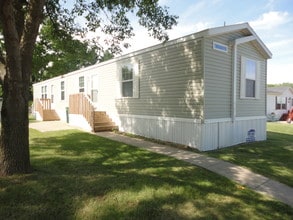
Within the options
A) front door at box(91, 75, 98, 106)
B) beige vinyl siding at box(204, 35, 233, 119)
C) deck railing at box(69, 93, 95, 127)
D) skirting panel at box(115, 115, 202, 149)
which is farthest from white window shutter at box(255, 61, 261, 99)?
A: front door at box(91, 75, 98, 106)

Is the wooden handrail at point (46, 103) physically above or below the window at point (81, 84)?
below

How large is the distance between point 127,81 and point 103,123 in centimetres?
226

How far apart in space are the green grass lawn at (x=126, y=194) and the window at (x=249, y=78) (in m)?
4.99

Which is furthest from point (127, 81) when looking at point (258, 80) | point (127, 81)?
point (258, 80)

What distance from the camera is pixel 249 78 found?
1012 centimetres

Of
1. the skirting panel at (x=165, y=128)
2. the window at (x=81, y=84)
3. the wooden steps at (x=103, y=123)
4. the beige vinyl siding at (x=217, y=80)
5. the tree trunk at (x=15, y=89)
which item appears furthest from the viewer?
the window at (x=81, y=84)

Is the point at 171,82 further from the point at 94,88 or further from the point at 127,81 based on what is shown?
the point at 94,88

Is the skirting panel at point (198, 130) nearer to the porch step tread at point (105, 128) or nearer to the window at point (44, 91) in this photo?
the porch step tread at point (105, 128)

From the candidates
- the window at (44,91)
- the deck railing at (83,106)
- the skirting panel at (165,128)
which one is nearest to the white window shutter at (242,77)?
the skirting panel at (165,128)

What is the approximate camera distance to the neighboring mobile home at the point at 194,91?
8.09 metres

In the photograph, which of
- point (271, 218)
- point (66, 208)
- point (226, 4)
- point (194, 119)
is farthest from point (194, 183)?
point (226, 4)

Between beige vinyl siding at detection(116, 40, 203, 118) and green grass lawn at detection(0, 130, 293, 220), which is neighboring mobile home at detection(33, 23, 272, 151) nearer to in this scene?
beige vinyl siding at detection(116, 40, 203, 118)

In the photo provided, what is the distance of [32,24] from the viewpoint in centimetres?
496

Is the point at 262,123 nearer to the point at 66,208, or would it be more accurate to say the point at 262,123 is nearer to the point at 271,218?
the point at 271,218
